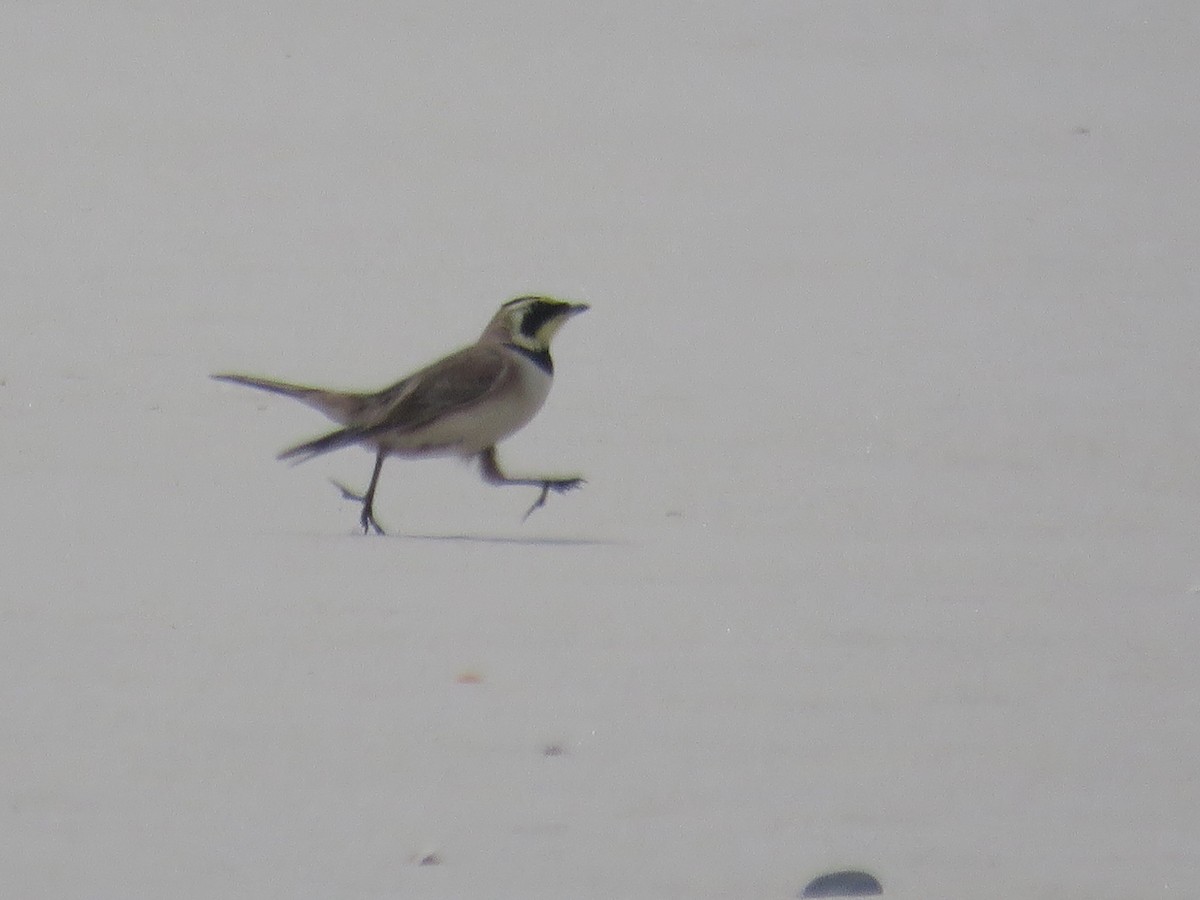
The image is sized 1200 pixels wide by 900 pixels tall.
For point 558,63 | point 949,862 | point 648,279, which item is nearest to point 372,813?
point 949,862

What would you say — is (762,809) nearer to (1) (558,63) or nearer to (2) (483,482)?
(2) (483,482)

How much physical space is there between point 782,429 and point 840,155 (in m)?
4.17

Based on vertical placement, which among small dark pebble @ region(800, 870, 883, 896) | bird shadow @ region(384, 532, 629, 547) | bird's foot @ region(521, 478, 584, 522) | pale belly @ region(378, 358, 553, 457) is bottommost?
small dark pebble @ region(800, 870, 883, 896)

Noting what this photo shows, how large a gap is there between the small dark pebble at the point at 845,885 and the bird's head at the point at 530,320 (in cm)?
369

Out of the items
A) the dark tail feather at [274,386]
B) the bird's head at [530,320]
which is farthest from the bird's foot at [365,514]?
the bird's head at [530,320]

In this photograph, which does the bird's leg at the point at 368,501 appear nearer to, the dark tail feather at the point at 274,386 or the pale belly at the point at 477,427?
the pale belly at the point at 477,427

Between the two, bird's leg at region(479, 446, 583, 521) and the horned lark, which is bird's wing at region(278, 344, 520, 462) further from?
bird's leg at region(479, 446, 583, 521)

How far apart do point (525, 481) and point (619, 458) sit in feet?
3.16

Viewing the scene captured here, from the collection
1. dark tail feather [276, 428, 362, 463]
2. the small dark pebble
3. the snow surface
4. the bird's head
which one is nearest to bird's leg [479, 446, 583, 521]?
the snow surface

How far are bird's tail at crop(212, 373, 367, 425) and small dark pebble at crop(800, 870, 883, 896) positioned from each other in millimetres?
3619

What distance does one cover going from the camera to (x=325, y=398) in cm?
759

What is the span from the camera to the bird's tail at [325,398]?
7.50 meters

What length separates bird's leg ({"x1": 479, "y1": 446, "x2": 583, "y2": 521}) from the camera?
725cm

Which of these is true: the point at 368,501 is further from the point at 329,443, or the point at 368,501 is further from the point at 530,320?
the point at 530,320
